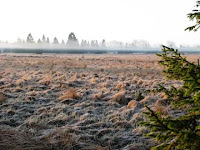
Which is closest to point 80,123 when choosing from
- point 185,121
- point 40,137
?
point 40,137

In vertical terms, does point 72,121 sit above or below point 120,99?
below

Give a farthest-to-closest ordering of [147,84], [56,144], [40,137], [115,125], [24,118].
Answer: [147,84]
[24,118]
[115,125]
[40,137]
[56,144]

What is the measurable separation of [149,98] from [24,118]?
14.6 feet

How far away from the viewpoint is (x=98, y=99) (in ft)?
30.2

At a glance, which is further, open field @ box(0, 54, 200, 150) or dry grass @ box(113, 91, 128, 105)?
dry grass @ box(113, 91, 128, 105)

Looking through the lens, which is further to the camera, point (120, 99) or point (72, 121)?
point (120, 99)

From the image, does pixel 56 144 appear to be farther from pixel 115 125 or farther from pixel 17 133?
pixel 115 125

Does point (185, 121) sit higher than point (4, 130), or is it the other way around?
point (185, 121)

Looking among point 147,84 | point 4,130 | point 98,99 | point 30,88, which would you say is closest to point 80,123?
point 4,130

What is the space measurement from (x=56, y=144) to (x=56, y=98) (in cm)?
455

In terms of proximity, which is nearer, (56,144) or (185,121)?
(185,121)

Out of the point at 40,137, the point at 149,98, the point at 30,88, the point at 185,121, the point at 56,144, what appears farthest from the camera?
the point at 30,88

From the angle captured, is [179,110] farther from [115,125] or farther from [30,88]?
[30,88]

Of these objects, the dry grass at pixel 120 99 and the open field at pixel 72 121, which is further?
the dry grass at pixel 120 99
